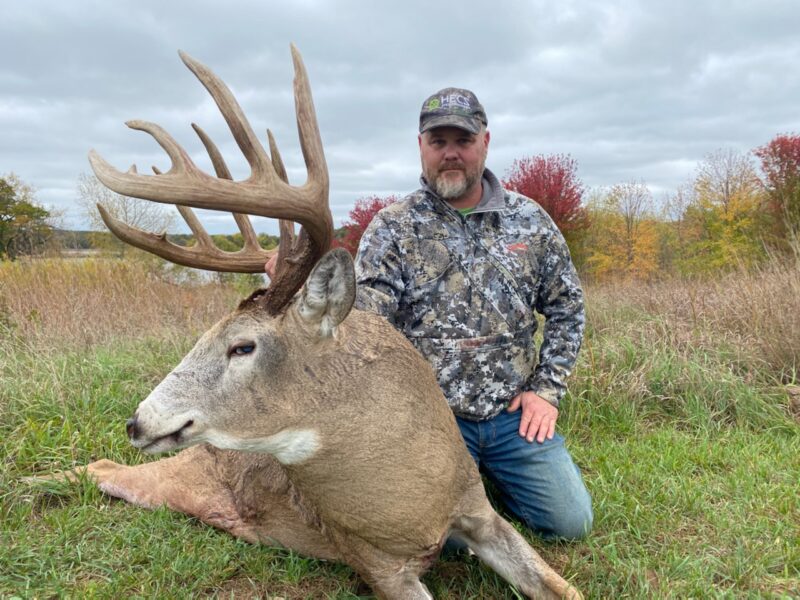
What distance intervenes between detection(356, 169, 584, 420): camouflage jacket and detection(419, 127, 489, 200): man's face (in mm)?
89

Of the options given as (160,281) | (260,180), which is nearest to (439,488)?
(260,180)

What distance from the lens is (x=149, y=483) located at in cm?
373

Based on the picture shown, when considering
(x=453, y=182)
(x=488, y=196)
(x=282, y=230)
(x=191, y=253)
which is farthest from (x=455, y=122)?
(x=191, y=253)

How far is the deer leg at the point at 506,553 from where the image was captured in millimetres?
2709

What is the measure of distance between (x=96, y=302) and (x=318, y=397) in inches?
295

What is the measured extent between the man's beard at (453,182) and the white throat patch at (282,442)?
1.93m

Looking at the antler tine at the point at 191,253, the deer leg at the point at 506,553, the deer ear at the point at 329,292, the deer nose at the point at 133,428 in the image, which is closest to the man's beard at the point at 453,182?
the antler tine at the point at 191,253

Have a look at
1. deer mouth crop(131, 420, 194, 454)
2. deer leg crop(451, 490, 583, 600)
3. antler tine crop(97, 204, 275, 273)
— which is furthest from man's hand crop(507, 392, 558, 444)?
deer mouth crop(131, 420, 194, 454)

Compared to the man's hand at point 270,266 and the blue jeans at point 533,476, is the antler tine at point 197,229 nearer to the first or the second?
the man's hand at point 270,266

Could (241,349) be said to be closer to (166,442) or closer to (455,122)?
(166,442)

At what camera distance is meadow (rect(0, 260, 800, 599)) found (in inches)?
118

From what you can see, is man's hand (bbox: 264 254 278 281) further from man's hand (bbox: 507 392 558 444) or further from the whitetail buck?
man's hand (bbox: 507 392 558 444)

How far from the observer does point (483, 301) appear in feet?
12.0

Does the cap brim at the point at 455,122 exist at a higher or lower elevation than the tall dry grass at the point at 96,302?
higher
